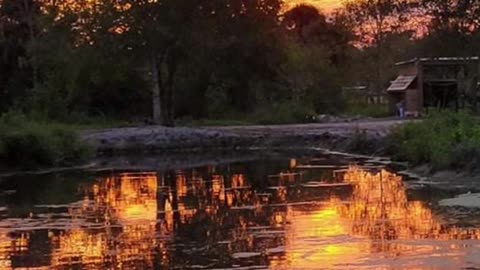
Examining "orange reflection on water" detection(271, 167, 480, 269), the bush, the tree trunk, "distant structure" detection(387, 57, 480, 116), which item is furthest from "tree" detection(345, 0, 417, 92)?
"orange reflection on water" detection(271, 167, 480, 269)

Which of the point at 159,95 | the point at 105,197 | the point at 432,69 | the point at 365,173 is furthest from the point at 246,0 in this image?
the point at 105,197

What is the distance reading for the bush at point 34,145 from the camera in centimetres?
4044

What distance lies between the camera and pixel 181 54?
5978 centimetres

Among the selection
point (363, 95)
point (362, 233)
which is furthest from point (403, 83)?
point (362, 233)

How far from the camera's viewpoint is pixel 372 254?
1534cm

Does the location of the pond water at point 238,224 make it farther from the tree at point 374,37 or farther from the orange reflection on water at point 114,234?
the tree at point 374,37

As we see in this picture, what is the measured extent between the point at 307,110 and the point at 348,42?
2439 cm

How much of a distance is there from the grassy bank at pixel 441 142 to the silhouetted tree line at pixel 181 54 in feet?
28.2

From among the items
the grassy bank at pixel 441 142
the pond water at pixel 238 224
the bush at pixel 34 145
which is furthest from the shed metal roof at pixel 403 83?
the pond water at pixel 238 224

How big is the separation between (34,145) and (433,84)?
1489 inches

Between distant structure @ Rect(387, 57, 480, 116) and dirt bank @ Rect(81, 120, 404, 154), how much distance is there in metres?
15.2

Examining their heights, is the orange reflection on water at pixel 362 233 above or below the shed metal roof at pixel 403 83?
below

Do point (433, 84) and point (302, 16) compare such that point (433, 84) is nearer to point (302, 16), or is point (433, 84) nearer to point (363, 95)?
point (363, 95)

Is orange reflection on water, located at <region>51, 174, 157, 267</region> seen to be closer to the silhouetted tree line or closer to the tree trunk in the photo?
the silhouetted tree line
